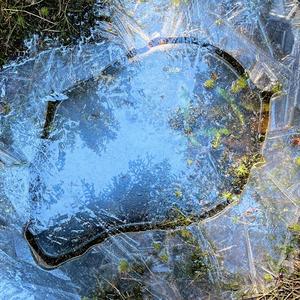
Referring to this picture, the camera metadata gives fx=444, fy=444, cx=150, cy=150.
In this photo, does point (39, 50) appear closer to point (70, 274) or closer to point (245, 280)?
point (70, 274)

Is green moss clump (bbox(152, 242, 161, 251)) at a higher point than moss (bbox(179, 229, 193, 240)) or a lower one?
lower

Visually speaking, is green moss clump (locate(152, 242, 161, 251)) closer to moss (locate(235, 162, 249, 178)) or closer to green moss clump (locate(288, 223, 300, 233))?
moss (locate(235, 162, 249, 178))

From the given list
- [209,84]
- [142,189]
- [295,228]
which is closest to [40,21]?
[209,84]

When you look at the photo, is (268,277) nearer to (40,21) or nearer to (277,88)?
(277,88)

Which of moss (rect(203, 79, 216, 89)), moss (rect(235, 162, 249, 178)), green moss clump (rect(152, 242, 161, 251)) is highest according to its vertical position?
moss (rect(203, 79, 216, 89))

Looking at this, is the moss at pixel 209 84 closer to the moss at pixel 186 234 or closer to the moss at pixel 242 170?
the moss at pixel 242 170

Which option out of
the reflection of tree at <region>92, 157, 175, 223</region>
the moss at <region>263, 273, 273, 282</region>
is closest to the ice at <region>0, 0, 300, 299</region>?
the reflection of tree at <region>92, 157, 175, 223</region>

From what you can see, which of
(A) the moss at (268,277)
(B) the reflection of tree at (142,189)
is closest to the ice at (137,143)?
(B) the reflection of tree at (142,189)

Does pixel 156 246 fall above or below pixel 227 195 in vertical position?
below
